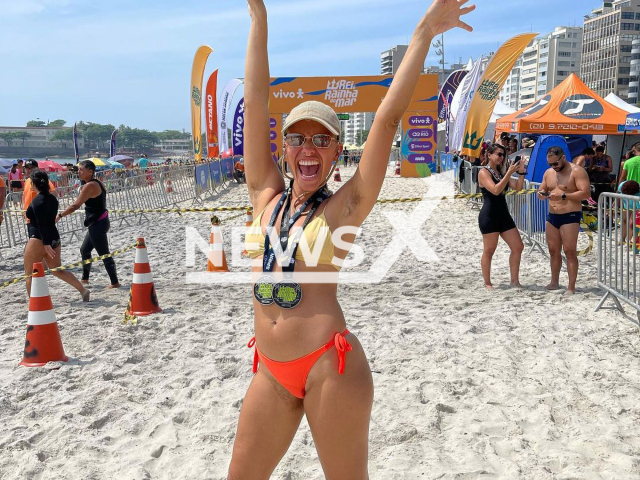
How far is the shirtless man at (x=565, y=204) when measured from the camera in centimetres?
690

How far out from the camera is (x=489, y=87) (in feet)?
39.3

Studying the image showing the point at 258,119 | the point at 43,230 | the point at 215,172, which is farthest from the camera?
the point at 215,172

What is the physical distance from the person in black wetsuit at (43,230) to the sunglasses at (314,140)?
5748 millimetres

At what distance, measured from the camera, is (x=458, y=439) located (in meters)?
3.49

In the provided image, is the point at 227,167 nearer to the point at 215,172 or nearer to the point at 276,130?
the point at 276,130

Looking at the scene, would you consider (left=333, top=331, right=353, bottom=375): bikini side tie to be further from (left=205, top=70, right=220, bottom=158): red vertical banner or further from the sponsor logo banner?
the sponsor logo banner

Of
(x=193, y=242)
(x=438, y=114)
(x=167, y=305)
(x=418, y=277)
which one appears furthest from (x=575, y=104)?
(x=438, y=114)

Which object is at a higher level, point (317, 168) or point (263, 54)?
point (263, 54)

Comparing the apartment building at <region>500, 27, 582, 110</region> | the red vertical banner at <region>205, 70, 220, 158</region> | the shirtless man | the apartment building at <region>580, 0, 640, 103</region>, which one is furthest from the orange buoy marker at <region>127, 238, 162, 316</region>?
the apartment building at <region>500, 27, 582, 110</region>

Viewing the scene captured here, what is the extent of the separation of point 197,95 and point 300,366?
2201 cm

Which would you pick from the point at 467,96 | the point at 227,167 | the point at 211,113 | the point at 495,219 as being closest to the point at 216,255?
the point at 495,219

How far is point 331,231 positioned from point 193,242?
972 centimetres

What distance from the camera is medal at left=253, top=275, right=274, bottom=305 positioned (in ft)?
6.45

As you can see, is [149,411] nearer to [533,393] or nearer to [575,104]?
[533,393]
